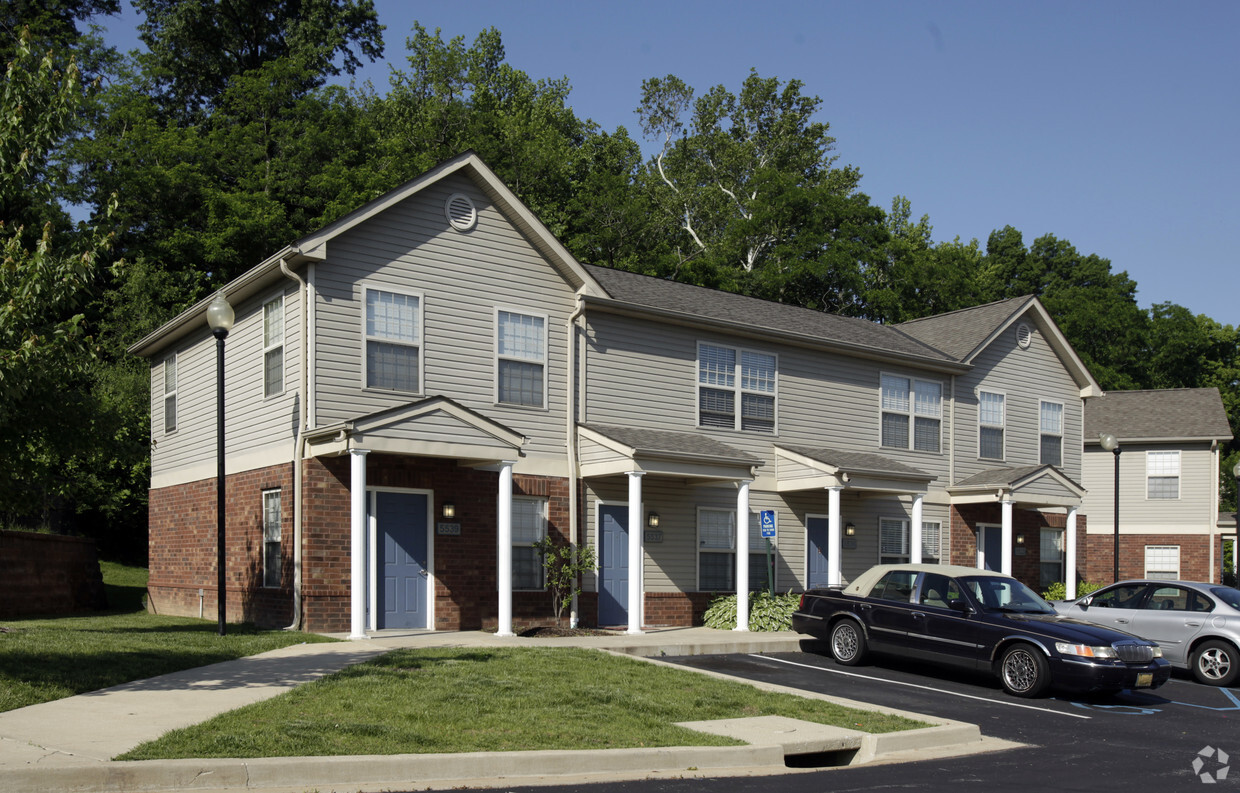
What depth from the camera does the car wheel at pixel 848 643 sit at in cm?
1620

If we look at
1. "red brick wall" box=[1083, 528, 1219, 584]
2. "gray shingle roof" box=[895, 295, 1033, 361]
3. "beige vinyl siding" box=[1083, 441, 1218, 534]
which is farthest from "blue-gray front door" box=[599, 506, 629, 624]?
"beige vinyl siding" box=[1083, 441, 1218, 534]

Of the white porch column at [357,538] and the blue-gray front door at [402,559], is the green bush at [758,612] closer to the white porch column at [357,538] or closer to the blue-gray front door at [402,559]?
the blue-gray front door at [402,559]

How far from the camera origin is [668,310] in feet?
69.5

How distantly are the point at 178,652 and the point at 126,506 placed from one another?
62.3ft

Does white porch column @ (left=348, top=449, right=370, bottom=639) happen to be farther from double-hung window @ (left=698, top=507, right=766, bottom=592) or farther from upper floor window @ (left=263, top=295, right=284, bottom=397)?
double-hung window @ (left=698, top=507, right=766, bottom=592)

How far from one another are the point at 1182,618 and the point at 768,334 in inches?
371

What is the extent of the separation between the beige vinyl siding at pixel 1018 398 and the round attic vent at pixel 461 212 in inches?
542

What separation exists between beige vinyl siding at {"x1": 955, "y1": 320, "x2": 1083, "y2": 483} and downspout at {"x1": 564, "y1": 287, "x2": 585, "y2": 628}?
37.3ft

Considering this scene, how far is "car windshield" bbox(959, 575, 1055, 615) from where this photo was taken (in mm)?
15125

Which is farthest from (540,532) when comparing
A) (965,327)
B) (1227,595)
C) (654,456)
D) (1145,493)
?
(1145,493)

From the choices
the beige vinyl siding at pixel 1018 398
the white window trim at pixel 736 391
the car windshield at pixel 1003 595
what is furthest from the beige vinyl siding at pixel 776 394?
the car windshield at pixel 1003 595

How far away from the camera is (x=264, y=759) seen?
784 centimetres

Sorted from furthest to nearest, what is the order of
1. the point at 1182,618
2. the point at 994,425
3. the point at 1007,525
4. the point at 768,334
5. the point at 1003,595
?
the point at 994,425 < the point at 1007,525 < the point at 768,334 < the point at 1182,618 < the point at 1003,595

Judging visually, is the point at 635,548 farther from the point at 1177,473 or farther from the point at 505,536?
the point at 1177,473
